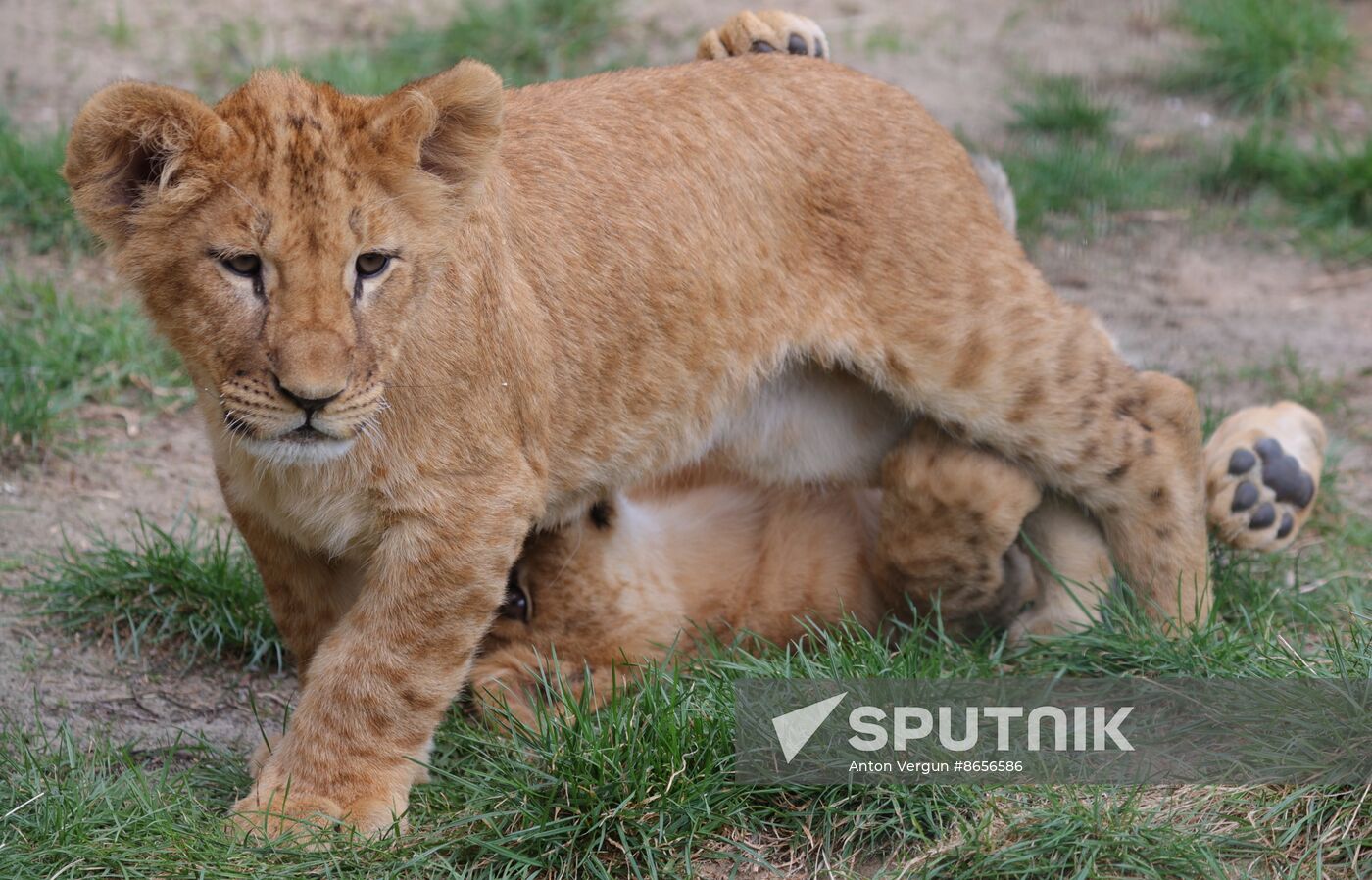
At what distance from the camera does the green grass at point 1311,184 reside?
873cm

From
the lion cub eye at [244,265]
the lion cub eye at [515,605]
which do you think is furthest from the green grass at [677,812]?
the lion cub eye at [244,265]

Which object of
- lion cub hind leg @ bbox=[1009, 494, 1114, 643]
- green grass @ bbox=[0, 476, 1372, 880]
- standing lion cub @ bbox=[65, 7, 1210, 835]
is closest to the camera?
standing lion cub @ bbox=[65, 7, 1210, 835]

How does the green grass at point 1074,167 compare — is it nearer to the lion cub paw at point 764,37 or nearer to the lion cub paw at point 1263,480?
the lion cub paw at point 1263,480

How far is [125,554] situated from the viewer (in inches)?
221

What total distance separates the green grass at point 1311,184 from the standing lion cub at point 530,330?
3.71 meters

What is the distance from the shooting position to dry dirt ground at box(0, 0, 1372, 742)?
5344mm

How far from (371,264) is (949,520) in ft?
7.75

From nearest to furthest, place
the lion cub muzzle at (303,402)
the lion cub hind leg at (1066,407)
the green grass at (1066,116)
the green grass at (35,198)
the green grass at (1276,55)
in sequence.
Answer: the lion cub muzzle at (303,402) < the lion cub hind leg at (1066,407) < the green grass at (35,198) < the green grass at (1066,116) < the green grass at (1276,55)

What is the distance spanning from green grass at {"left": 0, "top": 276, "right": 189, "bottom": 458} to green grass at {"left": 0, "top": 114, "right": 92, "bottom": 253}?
419 mm

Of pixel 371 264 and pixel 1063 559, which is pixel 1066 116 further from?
pixel 371 264

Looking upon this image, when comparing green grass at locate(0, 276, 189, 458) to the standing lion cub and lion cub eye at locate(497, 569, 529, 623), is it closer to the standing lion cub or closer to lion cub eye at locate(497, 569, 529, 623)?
the standing lion cub

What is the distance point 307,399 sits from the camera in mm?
3736

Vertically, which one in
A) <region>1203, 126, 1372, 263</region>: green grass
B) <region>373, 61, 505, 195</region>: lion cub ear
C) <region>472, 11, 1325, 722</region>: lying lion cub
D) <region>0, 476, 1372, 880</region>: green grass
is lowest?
<region>1203, 126, 1372, 263</region>: green grass

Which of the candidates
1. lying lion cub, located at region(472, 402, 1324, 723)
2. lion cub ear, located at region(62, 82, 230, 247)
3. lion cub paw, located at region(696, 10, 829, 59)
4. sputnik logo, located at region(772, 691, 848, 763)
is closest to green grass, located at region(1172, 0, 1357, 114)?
lying lion cub, located at region(472, 402, 1324, 723)
